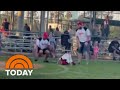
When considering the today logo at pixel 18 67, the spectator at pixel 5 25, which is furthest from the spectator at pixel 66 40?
the today logo at pixel 18 67

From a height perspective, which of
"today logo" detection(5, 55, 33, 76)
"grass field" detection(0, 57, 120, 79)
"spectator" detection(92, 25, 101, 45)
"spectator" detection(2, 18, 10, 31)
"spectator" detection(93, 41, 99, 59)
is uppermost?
"spectator" detection(2, 18, 10, 31)

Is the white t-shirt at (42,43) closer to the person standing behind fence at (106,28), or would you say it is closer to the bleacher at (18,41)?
the bleacher at (18,41)

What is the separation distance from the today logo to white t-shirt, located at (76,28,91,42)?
1.79 metres

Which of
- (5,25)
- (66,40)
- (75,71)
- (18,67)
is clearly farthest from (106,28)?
(18,67)

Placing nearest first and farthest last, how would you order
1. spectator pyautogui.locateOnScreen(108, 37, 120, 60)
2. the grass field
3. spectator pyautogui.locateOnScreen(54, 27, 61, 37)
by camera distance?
the grass field, spectator pyautogui.locateOnScreen(54, 27, 61, 37), spectator pyautogui.locateOnScreen(108, 37, 120, 60)

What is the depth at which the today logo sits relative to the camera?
7.34 meters

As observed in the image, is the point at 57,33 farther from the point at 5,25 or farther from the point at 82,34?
the point at 5,25

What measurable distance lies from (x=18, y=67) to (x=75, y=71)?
3.89 ft

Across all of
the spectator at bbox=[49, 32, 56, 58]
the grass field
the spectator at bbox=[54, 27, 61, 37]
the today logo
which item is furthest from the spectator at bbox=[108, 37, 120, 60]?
the today logo

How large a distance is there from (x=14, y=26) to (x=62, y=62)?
136 cm

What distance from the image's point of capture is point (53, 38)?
9.31 metres

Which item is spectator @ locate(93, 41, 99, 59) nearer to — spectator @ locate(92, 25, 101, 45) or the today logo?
spectator @ locate(92, 25, 101, 45)

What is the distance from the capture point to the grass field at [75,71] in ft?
24.7

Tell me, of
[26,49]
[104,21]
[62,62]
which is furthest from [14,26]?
[104,21]
